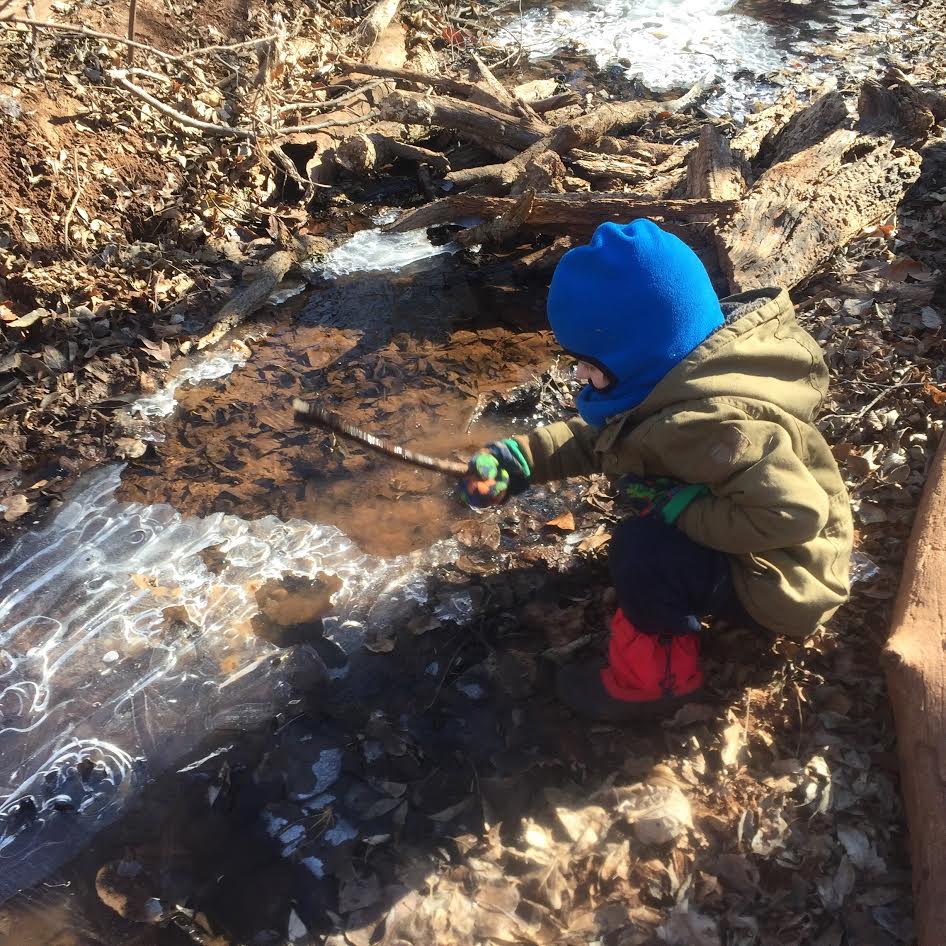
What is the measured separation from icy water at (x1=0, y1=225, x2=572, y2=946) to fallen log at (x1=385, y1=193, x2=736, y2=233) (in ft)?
2.22

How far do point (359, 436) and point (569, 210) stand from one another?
122 inches

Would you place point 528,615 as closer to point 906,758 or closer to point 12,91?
point 906,758

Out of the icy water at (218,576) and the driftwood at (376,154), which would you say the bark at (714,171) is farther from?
the driftwood at (376,154)

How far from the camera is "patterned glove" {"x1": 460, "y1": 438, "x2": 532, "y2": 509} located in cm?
284


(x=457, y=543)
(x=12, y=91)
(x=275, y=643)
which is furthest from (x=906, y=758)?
(x=12, y=91)

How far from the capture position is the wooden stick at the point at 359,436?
8.91 feet

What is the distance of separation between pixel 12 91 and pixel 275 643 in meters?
4.64

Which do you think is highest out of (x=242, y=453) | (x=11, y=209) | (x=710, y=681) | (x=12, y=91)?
(x=12, y=91)

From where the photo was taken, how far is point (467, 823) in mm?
2668

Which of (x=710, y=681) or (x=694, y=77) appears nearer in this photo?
(x=710, y=681)

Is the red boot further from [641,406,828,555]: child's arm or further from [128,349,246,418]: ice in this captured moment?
[128,349,246,418]: ice

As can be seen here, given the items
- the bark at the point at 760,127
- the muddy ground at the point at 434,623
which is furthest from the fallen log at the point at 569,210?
the bark at the point at 760,127

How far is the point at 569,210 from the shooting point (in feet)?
17.1

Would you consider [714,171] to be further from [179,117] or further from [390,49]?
[390,49]
